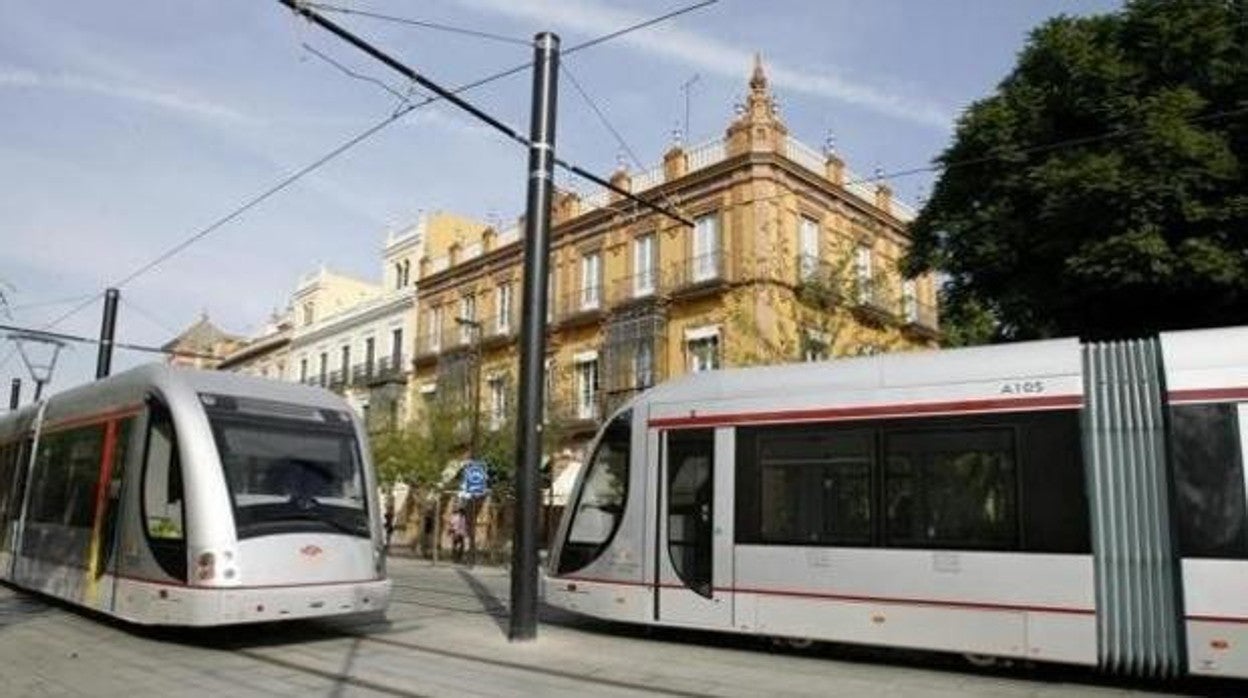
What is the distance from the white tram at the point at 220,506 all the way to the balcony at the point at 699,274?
21.8 meters

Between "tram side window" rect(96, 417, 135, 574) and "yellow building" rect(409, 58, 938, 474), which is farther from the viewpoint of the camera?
"yellow building" rect(409, 58, 938, 474)

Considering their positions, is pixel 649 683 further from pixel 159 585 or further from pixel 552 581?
pixel 159 585

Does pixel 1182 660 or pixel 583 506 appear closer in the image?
pixel 1182 660

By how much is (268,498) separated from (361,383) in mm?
41027

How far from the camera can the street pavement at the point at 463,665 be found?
9.75 m

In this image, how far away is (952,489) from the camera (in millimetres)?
10961

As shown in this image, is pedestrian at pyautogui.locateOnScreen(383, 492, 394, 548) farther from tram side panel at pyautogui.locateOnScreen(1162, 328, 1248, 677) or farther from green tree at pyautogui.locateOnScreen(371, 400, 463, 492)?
tram side panel at pyautogui.locateOnScreen(1162, 328, 1248, 677)

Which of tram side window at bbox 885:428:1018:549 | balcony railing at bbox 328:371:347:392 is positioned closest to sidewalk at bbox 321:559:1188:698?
tram side window at bbox 885:428:1018:549

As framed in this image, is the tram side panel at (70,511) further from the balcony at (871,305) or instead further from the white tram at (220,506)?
the balcony at (871,305)

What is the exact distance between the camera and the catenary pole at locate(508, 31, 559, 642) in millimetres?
12828

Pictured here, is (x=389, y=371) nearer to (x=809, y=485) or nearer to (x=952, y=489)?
(x=809, y=485)

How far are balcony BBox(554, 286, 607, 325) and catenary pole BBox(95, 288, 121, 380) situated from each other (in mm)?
16387

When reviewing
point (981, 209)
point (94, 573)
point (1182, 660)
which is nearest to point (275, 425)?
point (94, 573)

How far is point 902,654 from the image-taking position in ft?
40.2
